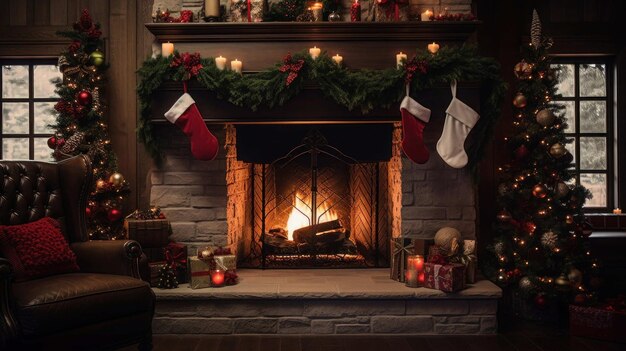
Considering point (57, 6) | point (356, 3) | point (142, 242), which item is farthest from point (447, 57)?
point (57, 6)

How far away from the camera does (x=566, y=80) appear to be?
538 centimetres

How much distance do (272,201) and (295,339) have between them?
1.36 metres

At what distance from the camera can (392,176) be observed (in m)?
4.82

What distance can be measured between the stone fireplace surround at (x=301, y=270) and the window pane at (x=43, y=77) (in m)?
1.50

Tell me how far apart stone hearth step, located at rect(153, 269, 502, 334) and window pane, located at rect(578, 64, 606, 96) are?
90.3 inches

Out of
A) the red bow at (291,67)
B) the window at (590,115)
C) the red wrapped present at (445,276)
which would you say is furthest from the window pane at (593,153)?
the red bow at (291,67)

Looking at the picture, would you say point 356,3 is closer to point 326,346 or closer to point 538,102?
point 538,102

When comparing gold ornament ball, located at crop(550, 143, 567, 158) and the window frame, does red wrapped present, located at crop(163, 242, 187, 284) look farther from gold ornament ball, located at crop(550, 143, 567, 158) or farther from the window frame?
the window frame

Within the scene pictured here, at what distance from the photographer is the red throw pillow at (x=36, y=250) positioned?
10.3 feet

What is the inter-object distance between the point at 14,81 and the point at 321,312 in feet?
11.0

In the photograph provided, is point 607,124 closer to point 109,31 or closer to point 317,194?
point 317,194

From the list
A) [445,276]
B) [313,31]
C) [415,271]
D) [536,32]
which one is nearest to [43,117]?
[313,31]

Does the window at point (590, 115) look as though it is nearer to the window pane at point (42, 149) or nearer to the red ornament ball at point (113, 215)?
the red ornament ball at point (113, 215)

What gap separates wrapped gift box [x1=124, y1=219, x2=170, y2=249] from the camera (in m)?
4.10
